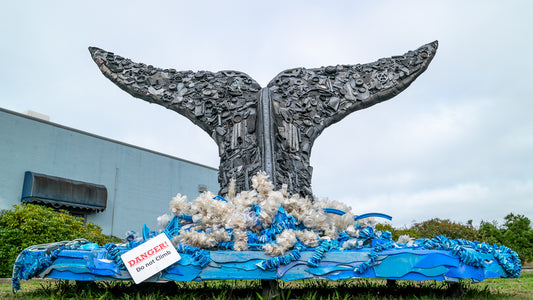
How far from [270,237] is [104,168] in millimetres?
12637

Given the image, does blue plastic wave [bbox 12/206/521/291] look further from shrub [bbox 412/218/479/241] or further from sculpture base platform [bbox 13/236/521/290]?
shrub [bbox 412/218/479/241]

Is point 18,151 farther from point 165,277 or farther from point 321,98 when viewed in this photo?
point 165,277

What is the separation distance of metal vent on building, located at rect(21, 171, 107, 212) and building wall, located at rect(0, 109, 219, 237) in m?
0.36

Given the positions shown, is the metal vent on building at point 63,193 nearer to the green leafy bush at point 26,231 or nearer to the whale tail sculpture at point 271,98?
the green leafy bush at point 26,231

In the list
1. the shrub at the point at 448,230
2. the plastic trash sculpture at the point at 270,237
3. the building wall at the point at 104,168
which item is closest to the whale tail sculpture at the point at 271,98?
the plastic trash sculpture at the point at 270,237

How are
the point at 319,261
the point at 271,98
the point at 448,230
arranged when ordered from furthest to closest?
the point at 448,230 < the point at 271,98 < the point at 319,261

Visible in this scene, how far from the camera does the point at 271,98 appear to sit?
12.2ft

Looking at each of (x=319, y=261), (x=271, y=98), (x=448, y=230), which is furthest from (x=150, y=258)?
(x=448, y=230)

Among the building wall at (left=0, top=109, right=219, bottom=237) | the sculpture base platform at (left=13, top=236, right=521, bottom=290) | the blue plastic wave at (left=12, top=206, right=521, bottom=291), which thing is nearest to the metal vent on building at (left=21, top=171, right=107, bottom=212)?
the building wall at (left=0, top=109, right=219, bottom=237)

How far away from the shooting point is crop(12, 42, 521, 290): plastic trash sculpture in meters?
2.17

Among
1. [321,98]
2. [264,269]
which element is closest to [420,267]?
[264,269]

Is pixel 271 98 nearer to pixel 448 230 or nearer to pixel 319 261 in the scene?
pixel 319 261

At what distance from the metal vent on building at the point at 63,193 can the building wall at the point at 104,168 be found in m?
0.36

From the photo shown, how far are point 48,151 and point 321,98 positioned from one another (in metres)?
11.0
